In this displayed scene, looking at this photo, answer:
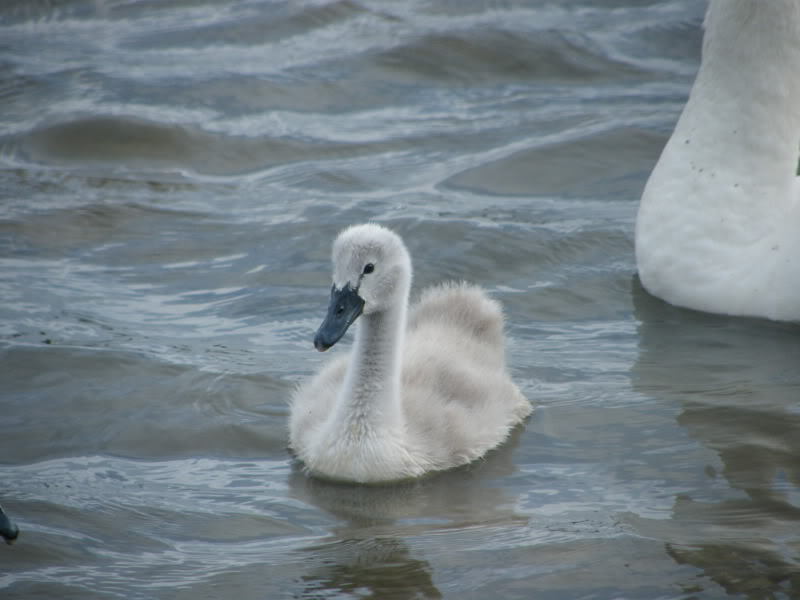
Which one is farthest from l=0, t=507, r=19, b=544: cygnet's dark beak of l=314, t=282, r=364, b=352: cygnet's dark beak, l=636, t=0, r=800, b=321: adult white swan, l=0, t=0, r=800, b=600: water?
l=636, t=0, r=800, b=321: adult white swan

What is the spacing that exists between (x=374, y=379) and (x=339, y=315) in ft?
1.10

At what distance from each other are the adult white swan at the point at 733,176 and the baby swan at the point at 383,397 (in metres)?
1.43

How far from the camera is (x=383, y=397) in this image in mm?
5074

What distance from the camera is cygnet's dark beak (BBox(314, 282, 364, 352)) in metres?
4.83

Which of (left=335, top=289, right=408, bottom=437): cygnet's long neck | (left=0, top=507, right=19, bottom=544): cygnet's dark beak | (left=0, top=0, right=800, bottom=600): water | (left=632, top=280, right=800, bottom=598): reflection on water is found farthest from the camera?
(left=335, top=289, right=408, bottom=437): cygnet's long neck

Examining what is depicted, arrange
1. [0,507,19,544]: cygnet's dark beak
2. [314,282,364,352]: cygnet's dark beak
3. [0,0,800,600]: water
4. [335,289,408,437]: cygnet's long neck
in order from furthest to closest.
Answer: [335,289,408,437]: cygnet's long neck
[314,282,364,352]: cygnet's dark beak
[0,0,800,600]: water
[0,507,19,544]: cygnet's dark beak

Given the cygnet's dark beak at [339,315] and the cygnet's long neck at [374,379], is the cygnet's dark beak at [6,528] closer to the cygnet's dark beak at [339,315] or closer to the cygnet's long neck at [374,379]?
the cygnet's dark beak at [339,315]

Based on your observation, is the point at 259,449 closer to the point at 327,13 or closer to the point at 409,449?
the point at 409,449

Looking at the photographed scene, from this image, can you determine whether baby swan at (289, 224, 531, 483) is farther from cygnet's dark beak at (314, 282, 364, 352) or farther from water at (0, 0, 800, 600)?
water at (0, 0, 800, 600)

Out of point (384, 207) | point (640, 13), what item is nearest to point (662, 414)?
point (384, 207)

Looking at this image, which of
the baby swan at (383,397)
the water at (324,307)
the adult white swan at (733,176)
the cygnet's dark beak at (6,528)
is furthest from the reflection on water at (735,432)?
the cygnet's dark beak at (6,528)

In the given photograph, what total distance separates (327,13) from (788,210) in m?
7.13

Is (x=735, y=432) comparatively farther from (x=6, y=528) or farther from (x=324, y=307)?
(x=6, y=528)

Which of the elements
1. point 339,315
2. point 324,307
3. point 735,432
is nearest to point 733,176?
point 735,432
